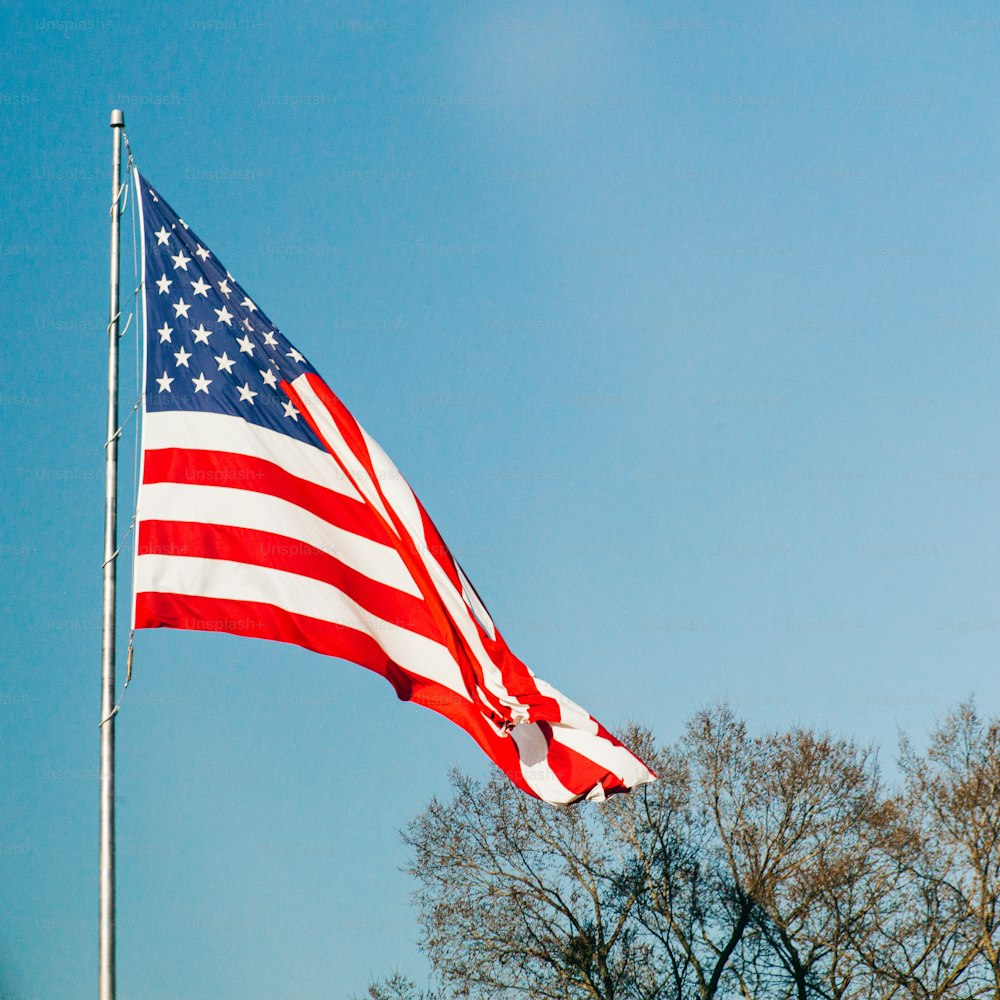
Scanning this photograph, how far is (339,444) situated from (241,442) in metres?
0.83

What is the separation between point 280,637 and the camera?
10195mm

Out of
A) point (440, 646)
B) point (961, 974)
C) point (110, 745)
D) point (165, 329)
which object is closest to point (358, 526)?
point (440, 646)

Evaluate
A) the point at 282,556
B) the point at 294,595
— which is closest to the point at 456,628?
the point at 294,595

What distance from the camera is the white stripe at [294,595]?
9.86m

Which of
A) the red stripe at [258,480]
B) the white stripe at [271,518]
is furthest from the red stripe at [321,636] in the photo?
the red stripe at [258,480]

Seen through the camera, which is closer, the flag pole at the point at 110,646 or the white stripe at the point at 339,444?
the flag pole at the point at 110,646

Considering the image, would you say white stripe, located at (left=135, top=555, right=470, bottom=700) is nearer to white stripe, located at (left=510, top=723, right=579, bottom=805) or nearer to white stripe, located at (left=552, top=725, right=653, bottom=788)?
white stripe, located at (left=510, top=723, right=579, bottom=805)

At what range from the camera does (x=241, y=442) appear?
419 inches

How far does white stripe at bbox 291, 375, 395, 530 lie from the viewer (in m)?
11.1

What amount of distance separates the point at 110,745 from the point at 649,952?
30010 mm

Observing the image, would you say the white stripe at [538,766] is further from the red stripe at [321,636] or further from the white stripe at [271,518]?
the white stripe at [271,518]

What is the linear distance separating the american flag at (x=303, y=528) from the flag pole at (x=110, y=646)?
26 centimetres

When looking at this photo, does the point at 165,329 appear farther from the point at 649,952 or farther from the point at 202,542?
the point at 649,952

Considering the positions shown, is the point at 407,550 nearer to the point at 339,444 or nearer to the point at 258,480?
the point at 339,444
